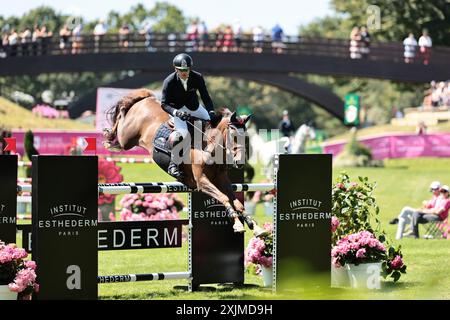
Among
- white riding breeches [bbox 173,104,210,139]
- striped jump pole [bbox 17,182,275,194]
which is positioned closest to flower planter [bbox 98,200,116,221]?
white riding breeches [bbox 173,104,210,139]

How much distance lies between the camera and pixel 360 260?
12.4 m

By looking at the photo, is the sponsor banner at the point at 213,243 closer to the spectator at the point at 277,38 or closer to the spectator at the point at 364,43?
the spectator at the point at 277,38

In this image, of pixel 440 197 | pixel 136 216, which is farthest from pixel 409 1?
pixel 136 216

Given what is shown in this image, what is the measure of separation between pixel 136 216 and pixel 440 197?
6051 mm

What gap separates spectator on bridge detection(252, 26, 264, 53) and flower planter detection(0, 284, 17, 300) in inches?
1720

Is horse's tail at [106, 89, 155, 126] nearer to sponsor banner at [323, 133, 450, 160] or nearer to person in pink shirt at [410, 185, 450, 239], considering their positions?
person in pink shirt at [410, 185, 450, 239]

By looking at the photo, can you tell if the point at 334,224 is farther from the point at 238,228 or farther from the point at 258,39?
the point at 258,39

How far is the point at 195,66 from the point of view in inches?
2121

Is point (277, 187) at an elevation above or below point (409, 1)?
below

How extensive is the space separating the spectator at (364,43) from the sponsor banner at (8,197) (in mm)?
45193

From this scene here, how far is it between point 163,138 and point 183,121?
0.48 meters

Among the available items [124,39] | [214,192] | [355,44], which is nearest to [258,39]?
[355,44]

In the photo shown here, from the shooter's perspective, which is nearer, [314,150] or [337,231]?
[337,231]

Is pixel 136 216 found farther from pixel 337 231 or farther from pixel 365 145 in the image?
pixel 365 145
